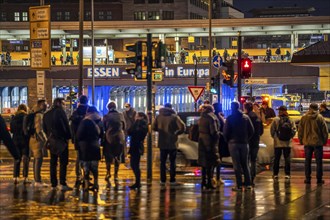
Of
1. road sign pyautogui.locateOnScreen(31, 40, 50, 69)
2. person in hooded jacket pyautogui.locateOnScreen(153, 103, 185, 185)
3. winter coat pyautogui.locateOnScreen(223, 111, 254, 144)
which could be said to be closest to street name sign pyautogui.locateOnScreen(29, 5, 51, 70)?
road sign pyautogui.locateOnScreen(31, 40, 50, 69)

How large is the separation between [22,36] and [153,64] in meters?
64.0

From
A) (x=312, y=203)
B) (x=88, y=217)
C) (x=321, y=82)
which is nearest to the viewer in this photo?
(x=88, y=217)

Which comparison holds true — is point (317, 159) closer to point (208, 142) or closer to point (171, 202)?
point (208, 142)

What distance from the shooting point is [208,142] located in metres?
19.4

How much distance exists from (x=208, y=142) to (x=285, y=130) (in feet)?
10.4

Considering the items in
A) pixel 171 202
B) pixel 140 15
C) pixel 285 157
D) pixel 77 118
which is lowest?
pixel 171 202

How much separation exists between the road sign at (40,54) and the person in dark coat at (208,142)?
7.24 m

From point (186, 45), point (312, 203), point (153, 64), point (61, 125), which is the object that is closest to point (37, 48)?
point (153, 64)

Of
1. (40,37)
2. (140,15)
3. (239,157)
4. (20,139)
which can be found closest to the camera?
(239,157)

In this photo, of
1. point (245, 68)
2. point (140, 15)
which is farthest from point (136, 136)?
point (140, 15)

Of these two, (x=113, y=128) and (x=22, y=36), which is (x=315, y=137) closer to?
(x=113, y=128)

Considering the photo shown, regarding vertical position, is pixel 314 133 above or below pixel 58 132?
below

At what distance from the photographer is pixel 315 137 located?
21016 mm

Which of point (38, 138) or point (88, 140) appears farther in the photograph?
point (38, 138)
